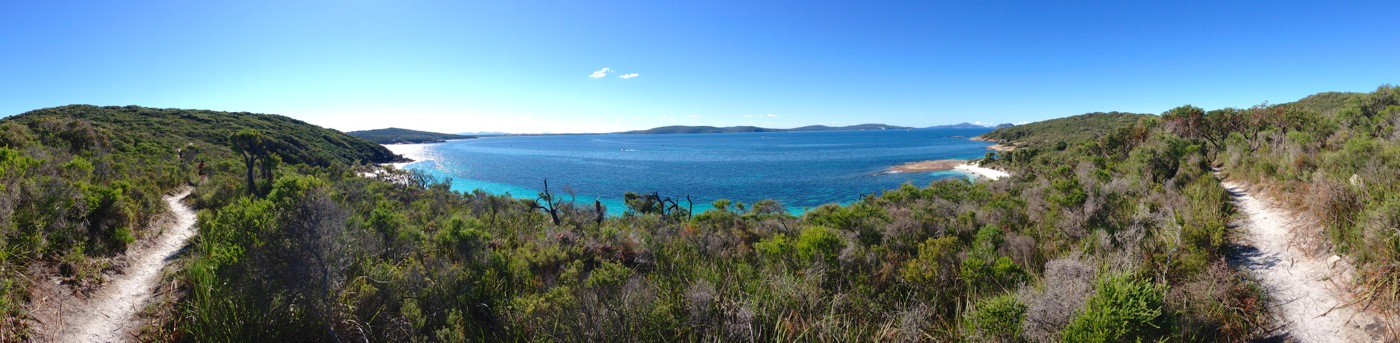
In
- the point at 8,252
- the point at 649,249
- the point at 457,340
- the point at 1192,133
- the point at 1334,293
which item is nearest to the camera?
the point at 457,340

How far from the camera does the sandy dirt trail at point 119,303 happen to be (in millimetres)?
6046

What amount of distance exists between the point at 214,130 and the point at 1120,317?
99887 millimetres

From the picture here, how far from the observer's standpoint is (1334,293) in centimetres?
507

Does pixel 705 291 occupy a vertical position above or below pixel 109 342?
above

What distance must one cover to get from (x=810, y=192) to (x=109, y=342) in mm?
47643

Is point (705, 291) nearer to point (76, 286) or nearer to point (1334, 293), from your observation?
Answer: point (1334, 293)

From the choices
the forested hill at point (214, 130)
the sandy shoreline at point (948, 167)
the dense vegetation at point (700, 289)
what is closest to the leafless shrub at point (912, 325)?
the dense vegetation at point (700, 289)

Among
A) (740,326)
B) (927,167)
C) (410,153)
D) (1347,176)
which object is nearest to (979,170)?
(927,167)

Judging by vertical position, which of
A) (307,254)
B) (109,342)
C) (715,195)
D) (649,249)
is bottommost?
(715,195)

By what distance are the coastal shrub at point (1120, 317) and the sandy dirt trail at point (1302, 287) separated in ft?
6.63

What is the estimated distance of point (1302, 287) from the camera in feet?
17.5

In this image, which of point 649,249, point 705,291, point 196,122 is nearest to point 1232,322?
point 705,291

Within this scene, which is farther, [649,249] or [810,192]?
[810,192]

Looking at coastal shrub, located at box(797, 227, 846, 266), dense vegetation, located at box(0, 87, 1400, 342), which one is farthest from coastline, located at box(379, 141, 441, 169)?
coastal shrub, located at box(797, 227, 846, 266)
